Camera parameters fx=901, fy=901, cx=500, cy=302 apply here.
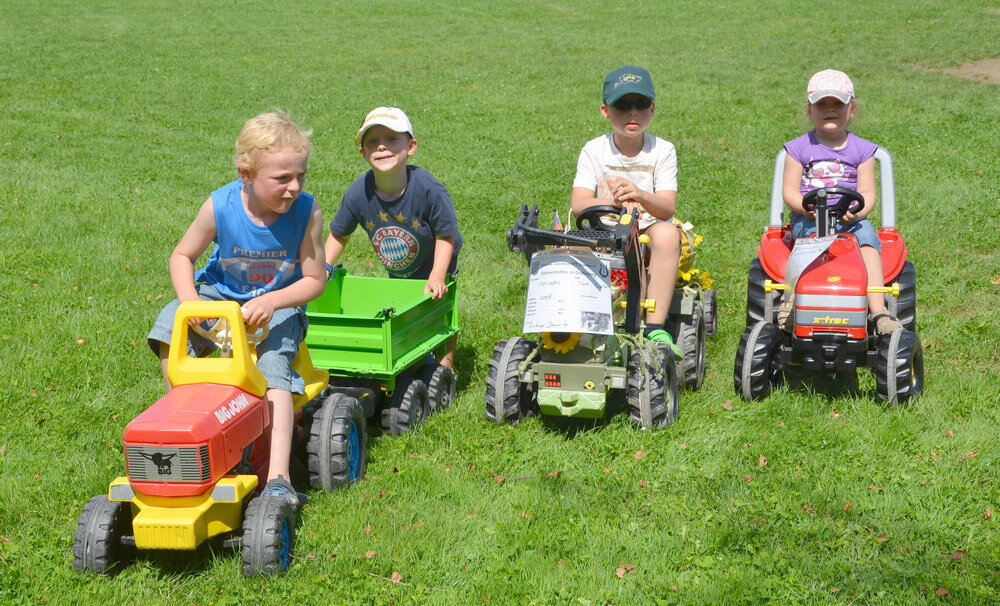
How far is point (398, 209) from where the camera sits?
17.7 feet

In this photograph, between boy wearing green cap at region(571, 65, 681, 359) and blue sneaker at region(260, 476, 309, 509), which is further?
boy wearing green cap at region(571, 65, 681, 359)

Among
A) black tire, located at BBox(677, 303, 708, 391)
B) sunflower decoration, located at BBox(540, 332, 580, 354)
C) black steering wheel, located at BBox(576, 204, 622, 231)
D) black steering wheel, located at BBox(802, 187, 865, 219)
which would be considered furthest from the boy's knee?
sunflower decoration, located at BBox(540, 332, 580, 354)

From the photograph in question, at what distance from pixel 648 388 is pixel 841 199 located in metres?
1.89

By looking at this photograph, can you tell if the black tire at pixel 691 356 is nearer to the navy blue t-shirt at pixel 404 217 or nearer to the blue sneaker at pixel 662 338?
the blue sneaker at pixel 662 338

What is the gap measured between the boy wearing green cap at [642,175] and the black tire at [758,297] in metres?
0.68

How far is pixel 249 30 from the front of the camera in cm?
2644

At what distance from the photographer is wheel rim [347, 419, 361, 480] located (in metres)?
4.41

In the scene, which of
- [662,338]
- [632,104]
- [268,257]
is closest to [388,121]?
[268,257]

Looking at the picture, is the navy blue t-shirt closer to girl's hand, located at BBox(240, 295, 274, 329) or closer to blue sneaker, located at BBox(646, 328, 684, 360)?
blue sneaker, located at BBox(646, 328, 684, 360)

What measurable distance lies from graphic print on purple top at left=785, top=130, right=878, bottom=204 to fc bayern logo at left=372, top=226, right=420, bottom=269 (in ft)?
8.49

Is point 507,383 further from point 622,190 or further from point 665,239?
point 665,239

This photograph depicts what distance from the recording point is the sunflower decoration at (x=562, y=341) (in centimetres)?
479

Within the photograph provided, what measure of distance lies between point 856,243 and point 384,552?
3.36 meters

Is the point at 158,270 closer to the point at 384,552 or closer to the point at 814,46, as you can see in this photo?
the point at 384,552
